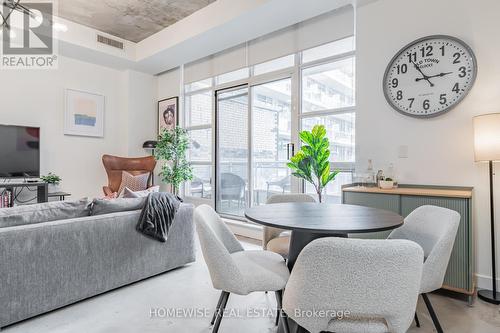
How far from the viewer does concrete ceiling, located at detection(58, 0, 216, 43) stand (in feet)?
12.7

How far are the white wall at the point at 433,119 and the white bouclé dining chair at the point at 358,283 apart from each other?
6.65ft

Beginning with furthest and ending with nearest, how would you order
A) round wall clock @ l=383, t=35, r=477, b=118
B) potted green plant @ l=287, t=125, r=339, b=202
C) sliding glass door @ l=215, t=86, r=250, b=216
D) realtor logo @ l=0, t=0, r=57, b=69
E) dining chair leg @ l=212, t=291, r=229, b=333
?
sliding glass door @ l=215, t=86, r=250, b=216 < realtor logo @ l=0, t=0, r=57, b=69 < potted green plant @ l=287, t=125, r=339, b=202 < round wall clock @ l=383, t=35, r=477, b=118 < dining chair leg @ l=212, t=291, r=229, b=333

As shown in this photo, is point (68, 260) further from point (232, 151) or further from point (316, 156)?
point (232, 151)

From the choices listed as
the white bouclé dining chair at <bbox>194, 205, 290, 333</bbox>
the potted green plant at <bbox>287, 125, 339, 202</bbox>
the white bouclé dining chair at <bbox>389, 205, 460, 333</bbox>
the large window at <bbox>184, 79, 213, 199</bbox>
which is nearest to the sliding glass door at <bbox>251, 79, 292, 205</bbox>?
the potted green plant at <bbox>287, 125, 339, 202</bbox>

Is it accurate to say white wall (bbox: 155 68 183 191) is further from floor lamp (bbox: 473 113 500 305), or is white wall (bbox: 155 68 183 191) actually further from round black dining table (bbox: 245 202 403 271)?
floor lamp (bbox: 473 113 500 305)

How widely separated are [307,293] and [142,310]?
159 cm

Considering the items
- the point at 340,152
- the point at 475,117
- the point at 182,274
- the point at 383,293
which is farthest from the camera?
the point at 340,152

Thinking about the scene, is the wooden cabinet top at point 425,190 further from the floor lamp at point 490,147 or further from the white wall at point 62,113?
the white wall at point 62,113

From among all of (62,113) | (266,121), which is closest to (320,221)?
(266,121)

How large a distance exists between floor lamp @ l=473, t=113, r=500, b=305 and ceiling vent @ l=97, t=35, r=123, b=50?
5.15 meters

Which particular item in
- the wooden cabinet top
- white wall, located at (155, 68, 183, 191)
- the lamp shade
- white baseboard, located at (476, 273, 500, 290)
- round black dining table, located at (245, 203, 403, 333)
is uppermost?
white wall, located at (155, 68, 183, 191)

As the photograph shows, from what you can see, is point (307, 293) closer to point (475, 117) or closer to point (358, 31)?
point (475, 117)

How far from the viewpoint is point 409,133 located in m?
2.86

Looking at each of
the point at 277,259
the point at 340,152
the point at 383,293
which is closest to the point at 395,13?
the point at 340,152
